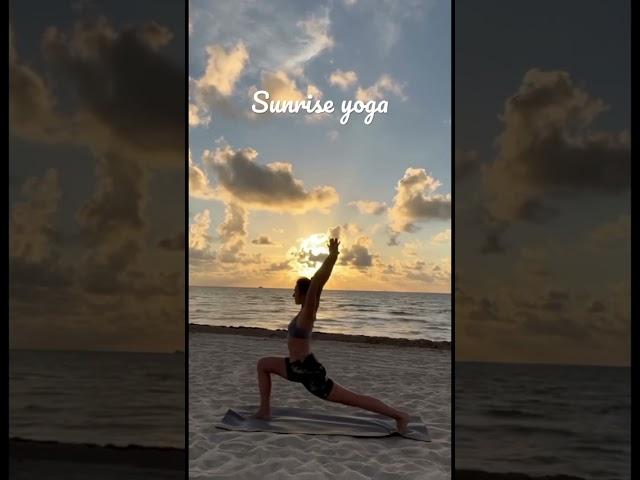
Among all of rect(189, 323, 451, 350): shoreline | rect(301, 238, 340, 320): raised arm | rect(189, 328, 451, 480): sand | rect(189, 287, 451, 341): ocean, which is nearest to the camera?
rect(189, 328, 451, 480): sand

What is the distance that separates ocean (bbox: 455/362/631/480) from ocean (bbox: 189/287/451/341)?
14.4 meters

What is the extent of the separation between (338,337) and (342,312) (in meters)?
5.56

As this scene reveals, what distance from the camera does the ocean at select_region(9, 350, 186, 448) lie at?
2.28 metres

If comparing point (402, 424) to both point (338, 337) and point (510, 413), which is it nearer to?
point (510, 413)

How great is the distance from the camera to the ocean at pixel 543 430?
2.14 metres

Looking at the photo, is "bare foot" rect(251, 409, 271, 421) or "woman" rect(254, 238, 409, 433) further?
"bare foot" rect(251, 409, 271, 421)

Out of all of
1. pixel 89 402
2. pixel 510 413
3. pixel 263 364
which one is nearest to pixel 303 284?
pixel 263 364

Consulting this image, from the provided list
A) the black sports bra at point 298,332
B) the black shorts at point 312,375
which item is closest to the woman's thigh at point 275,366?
the black shorts at point 312,375

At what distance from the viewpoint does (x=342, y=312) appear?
73.5 ft

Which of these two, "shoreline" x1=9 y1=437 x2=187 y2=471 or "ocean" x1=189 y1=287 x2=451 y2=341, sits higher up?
"shoreline" x1=9 y1=437 x2=187 y2=471

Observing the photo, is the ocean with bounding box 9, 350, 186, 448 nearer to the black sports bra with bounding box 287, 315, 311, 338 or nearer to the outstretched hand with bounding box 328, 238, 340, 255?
the outstretched hand with bounding box 328, 238, 340, 255

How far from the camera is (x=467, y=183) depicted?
210cm

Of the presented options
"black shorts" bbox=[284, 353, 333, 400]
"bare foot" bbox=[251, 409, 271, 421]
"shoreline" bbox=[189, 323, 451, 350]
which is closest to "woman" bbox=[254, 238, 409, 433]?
"black shorts" bbox=[284, 353, 333, 400]
